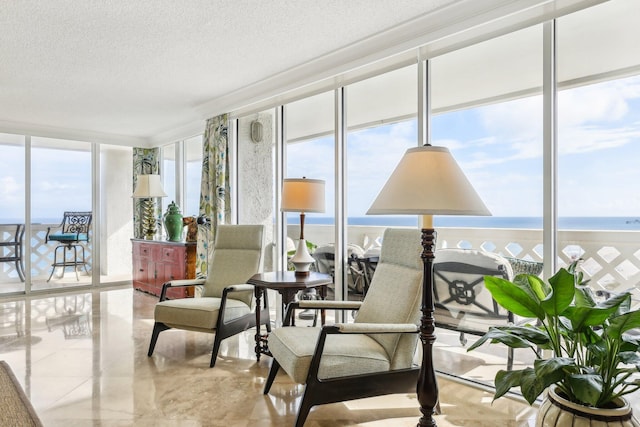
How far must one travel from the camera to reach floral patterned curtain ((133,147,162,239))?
7113 millimetres

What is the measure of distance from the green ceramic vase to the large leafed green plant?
15.9ft

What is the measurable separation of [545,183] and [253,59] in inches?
99.9

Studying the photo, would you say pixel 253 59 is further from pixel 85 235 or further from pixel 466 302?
pixel 85 235

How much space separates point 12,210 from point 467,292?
21.1 ft

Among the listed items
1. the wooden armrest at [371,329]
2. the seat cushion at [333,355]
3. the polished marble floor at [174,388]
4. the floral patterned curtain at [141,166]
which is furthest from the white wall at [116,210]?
the wooden armrest at [371,329]

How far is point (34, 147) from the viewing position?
20.8 ft

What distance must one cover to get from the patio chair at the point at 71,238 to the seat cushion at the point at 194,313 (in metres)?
4.00

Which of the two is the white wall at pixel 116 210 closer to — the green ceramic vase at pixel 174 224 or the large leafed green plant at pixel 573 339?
A: the green ceramic vase at pixel 174 224

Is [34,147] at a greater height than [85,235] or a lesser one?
greater

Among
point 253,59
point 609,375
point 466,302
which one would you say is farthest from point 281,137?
point 609,375

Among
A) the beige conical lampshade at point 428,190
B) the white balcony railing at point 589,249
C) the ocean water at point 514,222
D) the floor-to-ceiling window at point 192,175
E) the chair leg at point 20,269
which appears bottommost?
the chair leg at point 20,269

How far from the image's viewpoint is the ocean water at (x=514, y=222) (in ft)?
7.86

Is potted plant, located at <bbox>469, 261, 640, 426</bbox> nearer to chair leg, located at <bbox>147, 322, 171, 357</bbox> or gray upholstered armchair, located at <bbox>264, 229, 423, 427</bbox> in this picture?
gray upholstered armchair, located at <bbox>264, 229, 423, 427</bbox>

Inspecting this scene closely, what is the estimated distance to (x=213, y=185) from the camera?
508 cm
